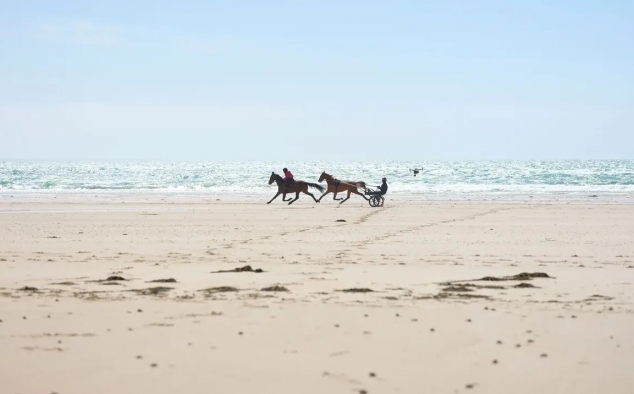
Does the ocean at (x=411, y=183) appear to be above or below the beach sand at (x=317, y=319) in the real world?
below

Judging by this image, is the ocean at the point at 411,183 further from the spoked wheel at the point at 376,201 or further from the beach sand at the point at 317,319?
the beach sand at the point at 317,319

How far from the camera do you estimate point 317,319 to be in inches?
257

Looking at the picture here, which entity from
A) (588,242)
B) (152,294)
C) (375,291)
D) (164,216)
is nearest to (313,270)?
(375,291)

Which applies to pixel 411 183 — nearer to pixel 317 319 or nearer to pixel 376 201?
pixel 376 201

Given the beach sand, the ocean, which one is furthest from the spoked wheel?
the beach sand

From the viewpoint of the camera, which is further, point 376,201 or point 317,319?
point 376,201

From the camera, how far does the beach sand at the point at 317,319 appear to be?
4875 mm

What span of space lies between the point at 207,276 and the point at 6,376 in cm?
446

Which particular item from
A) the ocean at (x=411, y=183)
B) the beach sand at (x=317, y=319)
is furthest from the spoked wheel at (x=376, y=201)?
the beach sand at (x=317, y=319)

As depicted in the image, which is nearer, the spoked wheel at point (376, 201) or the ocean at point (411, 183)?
the spoked wheel at point (376, 201)

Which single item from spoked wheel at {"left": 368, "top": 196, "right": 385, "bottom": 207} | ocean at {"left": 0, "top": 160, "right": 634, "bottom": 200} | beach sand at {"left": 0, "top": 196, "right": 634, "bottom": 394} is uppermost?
beach sand at {"left": 0, "top": 196, "right": 634, "bottom": 394}

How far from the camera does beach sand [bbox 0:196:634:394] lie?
4.88m

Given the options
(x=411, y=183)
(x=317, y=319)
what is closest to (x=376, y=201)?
(x=317, y=319)

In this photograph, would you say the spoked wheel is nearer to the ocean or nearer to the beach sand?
the ocean
